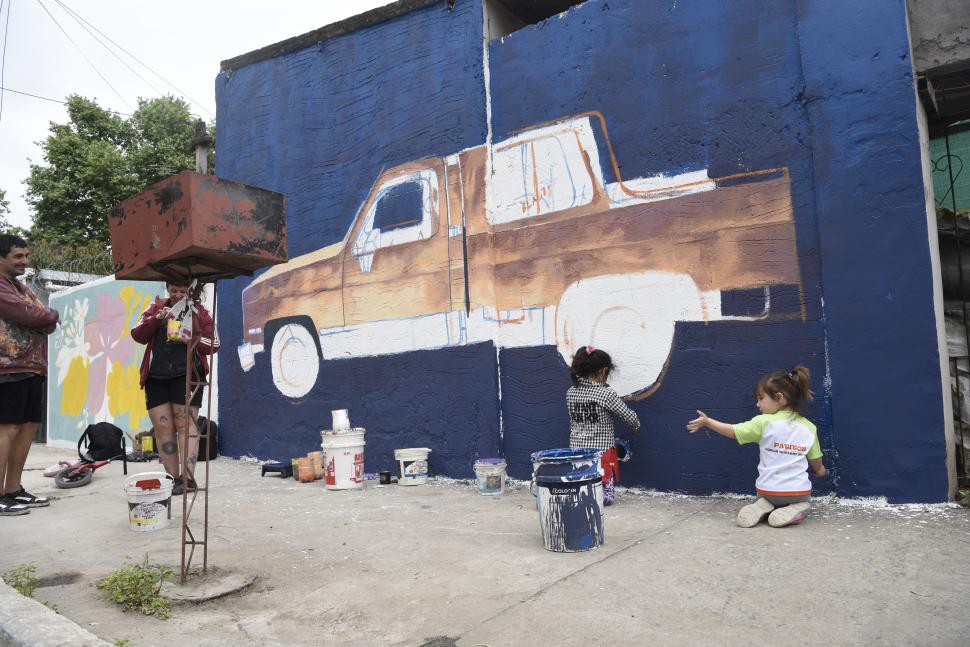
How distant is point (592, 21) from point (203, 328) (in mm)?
3771

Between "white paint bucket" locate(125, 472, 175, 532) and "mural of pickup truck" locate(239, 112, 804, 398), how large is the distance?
8.02ft

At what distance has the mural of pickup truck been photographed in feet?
14.9

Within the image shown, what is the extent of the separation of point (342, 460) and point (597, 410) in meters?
2.34

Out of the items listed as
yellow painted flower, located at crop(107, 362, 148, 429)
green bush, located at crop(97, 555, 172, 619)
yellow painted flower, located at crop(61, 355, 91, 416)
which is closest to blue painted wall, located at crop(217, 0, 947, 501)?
green bush, located at crop(97, 555, 172, 619)

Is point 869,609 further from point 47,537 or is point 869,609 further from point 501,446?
point 47,537

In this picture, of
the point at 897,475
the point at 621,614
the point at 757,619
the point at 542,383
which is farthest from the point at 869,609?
the point at 542,383

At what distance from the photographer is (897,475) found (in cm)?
392

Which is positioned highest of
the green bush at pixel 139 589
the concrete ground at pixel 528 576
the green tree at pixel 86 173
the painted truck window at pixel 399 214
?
the green tree at pixel 86 173

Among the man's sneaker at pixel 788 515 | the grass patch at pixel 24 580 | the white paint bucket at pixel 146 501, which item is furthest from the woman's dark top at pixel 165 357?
the man's sneaker at pixel 788 515

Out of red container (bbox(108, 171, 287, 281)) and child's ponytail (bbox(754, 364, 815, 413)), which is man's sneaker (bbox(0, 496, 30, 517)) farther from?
child's ponytail (bbox(754, 364, 815, 413))

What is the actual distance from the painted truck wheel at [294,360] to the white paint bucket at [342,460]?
4.36 feet

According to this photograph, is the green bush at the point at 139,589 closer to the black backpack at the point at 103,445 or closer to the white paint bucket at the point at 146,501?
the white paint bucket at the point at 146,501

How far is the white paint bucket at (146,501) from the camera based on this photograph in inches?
168

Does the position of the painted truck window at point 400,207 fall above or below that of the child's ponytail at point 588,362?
above
